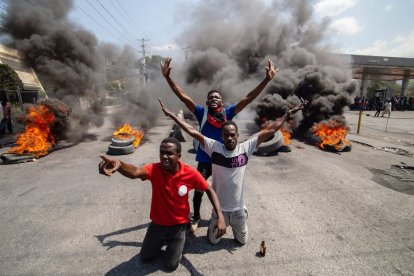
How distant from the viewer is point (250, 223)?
153 inches

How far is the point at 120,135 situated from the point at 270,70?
616 centimetres

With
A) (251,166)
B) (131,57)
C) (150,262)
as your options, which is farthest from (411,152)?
(131,57)

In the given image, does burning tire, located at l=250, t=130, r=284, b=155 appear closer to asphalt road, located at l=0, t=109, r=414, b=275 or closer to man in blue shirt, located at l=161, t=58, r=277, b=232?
asphalt road, located at l=0, t=109, r=414, b=275

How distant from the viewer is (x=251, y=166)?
698cm

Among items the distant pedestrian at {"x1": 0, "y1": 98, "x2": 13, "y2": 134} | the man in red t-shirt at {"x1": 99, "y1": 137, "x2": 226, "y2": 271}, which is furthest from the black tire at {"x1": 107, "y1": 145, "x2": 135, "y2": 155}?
the distant pedestrian at {"x1": 0, "y1": 98, "x2": 13, "y2": 134}

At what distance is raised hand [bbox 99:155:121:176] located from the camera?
2312 mm

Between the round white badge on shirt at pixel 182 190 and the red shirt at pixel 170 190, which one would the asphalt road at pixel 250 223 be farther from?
the round white badge on shirt at pixel 182 190

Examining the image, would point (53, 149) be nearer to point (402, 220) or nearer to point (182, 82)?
point (402, 220)

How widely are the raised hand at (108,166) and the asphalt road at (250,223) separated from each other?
1219mm

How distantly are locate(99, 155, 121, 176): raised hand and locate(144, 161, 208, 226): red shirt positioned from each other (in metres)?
0.42

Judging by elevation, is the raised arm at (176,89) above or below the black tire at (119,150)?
above

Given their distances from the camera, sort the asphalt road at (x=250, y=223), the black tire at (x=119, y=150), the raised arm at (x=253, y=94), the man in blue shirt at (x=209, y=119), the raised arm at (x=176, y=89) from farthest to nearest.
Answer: the black tire at (x=119, y=150) → the raised arm at (x=176, y=89) → the raised arm at (x=253, y=94) → the man in blue shirt at (x=209, y=119) → the asphalt road at (x=250, y=223)

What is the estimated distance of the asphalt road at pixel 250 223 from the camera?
2914mm

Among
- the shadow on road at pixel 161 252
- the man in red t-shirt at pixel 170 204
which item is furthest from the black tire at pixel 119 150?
the man in red t-shirt at pixel 170 204
